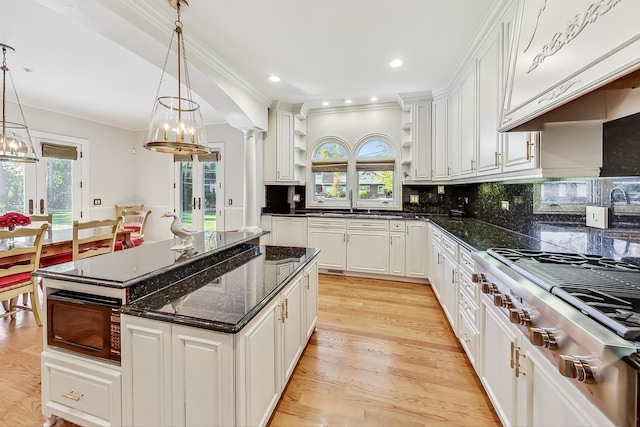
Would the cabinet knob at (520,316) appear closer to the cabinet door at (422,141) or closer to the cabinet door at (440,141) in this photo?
the cabinet door at (440,141)

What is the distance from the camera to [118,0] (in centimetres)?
181

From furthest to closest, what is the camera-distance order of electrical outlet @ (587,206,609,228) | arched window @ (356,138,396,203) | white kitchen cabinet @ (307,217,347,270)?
arched window @ (356,138,396,203)
white kitchen cabinet @ (307,217,347,270)
electrical outlet @ (587,206,609,228)

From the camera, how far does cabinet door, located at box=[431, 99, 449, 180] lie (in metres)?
3.68

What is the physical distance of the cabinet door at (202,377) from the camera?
109cm

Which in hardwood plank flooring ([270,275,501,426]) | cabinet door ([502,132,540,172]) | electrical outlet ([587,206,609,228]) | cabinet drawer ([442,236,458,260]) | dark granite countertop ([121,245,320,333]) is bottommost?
hardwood plank flooring ([270,275,501,426])

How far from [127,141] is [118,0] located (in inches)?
193

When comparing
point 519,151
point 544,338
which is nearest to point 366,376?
point 544,338

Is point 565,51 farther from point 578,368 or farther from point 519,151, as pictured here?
point 578,368

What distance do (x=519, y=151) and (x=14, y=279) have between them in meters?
4.15

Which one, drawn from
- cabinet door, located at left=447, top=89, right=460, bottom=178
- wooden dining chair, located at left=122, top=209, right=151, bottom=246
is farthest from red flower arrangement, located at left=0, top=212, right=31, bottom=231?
cabinet door, located at left=447, top=89, right=460, bottom=178

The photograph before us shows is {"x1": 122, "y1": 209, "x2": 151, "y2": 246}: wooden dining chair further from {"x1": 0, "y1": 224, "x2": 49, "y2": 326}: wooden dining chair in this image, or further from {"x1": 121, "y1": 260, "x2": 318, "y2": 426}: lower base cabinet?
{"x1": 121, "y1": 260, "x2": 318, "y2": 426}: lower base cabinet

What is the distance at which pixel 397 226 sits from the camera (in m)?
3.80

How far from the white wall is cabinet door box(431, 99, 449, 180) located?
676mm

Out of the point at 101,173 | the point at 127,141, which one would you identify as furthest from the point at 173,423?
the point at 127,141
